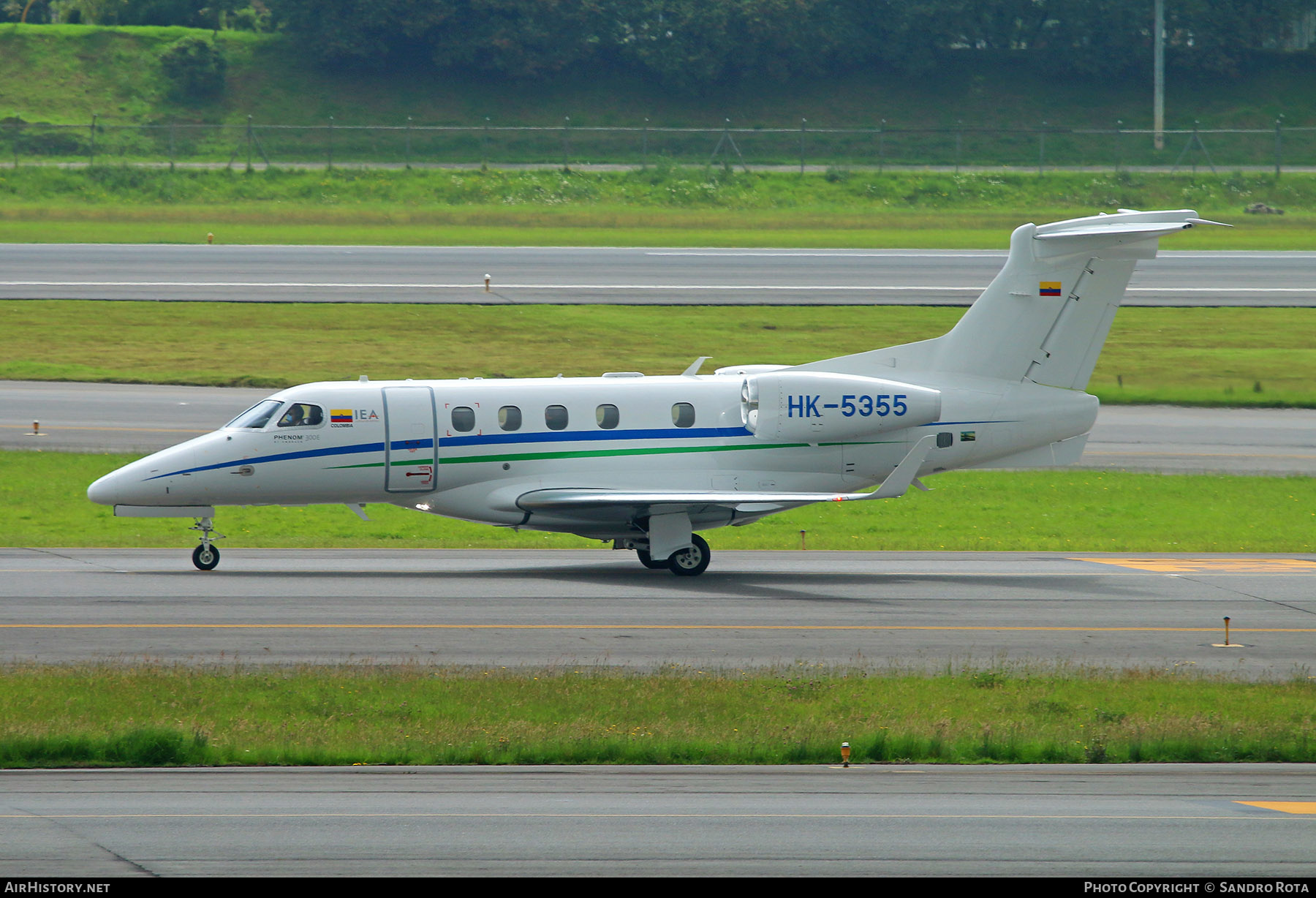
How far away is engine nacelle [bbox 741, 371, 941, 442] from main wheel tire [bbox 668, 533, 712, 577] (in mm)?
2307

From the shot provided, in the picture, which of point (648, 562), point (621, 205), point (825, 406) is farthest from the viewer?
point (621, 205)

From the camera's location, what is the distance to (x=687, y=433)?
25359mm

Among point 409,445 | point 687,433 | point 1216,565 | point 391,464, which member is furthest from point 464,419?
point 1216,565

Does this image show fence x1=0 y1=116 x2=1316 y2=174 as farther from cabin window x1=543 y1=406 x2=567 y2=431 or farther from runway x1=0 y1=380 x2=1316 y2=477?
cabin window x1=543 y1=406 x2=567 y2=431

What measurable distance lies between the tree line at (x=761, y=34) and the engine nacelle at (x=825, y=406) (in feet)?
264

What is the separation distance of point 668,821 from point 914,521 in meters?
22.0

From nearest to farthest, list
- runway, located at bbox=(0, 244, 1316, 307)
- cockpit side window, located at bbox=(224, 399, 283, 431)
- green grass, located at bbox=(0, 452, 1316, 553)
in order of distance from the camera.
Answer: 1. cockpit side window, located at bbox=(224, 399, 283, 431)
2. green grass, located at bbox=(0, 452, 1316, 553)
3. runway, located at bbox=(0, 244, 1316, 307)

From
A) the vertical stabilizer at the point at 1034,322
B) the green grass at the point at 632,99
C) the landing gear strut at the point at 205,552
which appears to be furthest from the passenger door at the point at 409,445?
the green grass at the point at 632,99

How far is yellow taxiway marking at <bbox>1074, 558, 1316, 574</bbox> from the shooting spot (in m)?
26.1

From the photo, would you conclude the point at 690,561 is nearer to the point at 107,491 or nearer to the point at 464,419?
the point at 464,419

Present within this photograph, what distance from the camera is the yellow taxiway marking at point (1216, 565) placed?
85.6 ft

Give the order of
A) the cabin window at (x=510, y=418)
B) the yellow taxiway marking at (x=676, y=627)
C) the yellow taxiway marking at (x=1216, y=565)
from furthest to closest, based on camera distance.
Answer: the yellow taxiway marking at (x=1216, y=565) < the cabin window at (x=510, y=418) < the yellow taxiway marking at (x=676, y=627)

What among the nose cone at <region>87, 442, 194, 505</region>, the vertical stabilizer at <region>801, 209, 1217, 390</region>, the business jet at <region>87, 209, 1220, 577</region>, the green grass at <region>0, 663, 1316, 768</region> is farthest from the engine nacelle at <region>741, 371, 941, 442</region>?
the nose cone at <region>87, 442, 194, 505</region>

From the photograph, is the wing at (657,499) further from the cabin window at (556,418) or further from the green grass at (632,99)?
the green grass at (632,99)
